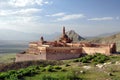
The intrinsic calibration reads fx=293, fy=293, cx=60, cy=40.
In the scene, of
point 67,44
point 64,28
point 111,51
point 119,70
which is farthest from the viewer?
point 64,28

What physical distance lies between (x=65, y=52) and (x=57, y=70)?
39.0 ft

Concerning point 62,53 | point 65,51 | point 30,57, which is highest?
point 65,51

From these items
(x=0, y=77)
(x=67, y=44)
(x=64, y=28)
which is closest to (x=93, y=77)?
(x=0, y=77)

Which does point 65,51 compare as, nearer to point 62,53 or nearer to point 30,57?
point 62,53

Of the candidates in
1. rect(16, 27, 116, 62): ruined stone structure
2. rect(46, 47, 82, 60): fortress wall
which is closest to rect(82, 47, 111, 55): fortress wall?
rect(16, 27, 116, 62): ruined stone structure

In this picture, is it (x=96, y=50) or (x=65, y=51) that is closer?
(x=96, y=50)

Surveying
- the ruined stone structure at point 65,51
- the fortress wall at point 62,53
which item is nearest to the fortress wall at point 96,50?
the ruined stone structure at point 65,51

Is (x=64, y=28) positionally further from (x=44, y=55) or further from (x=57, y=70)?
(x=57, y=70)

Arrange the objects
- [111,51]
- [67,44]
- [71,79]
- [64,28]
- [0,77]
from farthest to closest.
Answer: [64,28]
[67,44]
[111,51]
[0,77]
[71,79]

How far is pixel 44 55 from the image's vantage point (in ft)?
101

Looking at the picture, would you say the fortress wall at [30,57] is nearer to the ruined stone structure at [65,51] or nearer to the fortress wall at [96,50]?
the ruined stone structure at [65,51]

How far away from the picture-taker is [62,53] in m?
30.1

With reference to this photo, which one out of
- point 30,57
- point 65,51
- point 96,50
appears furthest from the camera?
point 30,57

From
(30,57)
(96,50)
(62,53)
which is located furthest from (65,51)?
(30,57)
